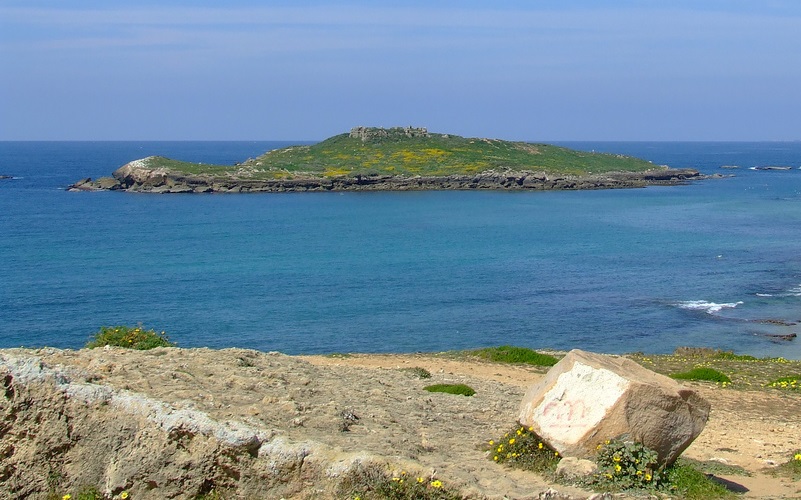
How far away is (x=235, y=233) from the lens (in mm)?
83000

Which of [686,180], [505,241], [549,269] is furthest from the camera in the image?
[686,180]

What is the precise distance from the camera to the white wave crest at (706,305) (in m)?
48.9

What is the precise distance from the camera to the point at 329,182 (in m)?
140

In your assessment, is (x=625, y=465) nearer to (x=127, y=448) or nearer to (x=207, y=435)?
(x=207, y=435)

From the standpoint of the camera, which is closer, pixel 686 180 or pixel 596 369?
pixel 596 369

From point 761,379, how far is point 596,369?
17471mm

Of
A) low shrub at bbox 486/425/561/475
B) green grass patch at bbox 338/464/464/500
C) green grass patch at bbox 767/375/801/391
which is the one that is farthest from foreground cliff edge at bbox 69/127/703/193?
green grass patch at bbox 338/464/464/500

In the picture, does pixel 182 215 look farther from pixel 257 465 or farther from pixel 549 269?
pixel 257 465

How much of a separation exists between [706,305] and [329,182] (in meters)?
95.6

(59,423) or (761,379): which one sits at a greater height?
(59,423)

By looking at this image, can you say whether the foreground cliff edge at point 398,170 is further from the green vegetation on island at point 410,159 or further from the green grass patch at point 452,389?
the green grass patch at point 452,389

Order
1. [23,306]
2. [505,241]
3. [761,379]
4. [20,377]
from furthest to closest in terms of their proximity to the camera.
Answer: [505,241] → [23,306] → [761,379] → [20,377]

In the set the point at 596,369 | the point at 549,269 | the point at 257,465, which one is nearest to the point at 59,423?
the point at 257,465

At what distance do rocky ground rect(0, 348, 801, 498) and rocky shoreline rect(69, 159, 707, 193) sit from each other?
122m
